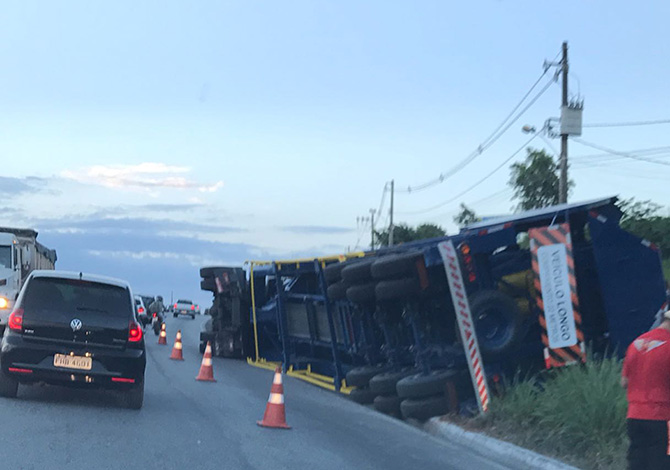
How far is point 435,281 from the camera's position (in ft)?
46.3

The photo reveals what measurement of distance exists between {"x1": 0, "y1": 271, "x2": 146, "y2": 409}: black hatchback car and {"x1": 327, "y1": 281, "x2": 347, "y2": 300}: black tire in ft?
12.8

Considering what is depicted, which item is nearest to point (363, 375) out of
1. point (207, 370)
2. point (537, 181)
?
point (207, 370)

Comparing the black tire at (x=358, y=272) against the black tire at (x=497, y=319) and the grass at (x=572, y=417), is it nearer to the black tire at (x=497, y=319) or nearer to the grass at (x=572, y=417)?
the black tire at (x=497, y=319)

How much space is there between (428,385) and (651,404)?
6446mm

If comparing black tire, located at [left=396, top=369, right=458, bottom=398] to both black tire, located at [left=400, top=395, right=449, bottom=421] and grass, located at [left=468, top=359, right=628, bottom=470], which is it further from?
grass, located at [left=468, top=359, right=628, bottom=470]

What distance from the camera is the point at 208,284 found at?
2775 cm

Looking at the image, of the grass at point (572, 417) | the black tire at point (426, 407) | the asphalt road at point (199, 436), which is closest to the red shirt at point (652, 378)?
the grass at point (572, 417)

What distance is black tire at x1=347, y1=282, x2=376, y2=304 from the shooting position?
14.5 meters

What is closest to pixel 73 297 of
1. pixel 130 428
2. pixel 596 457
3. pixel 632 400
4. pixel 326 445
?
pixel 130 428

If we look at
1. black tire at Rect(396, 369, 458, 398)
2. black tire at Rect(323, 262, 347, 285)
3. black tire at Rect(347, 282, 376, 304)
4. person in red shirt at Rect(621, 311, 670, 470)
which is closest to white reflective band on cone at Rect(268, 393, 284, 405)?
black tire at Rect(396, 369, 458, 398)

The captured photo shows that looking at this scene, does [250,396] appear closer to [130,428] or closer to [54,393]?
[54,393]

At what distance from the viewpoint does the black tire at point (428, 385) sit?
1355 cm

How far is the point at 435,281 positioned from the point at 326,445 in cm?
365

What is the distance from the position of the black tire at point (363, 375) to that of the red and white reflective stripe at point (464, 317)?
2.70 m
